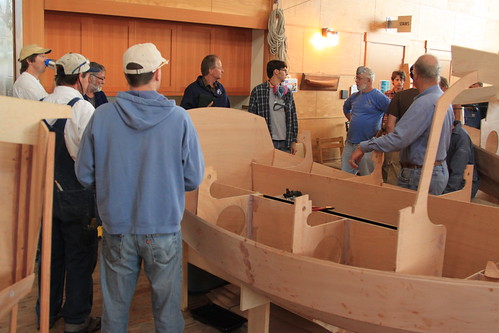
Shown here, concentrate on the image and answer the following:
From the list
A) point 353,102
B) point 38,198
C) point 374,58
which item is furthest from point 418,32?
point 38,198

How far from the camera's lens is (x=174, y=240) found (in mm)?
2311

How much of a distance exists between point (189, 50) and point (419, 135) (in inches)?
165

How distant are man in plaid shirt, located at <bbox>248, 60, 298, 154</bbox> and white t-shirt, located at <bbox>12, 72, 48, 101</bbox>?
6.79ft

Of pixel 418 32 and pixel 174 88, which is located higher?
pixel 418 32

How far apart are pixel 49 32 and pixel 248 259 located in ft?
14.6

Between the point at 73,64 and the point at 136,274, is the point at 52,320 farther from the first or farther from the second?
the point at 73,64

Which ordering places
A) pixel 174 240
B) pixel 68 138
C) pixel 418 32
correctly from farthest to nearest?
pixel 418 32
pixel 68 138
pixel 174 240

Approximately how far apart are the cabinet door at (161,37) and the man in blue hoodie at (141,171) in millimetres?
4342

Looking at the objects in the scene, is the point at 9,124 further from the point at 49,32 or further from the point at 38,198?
the point at 49,32

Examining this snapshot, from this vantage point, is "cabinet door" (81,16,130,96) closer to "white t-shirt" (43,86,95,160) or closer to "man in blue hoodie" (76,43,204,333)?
"white t-shirt" (43,86,95,160)

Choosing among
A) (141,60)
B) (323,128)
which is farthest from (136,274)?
(323,128)

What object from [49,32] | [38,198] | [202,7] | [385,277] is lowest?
[385,277]

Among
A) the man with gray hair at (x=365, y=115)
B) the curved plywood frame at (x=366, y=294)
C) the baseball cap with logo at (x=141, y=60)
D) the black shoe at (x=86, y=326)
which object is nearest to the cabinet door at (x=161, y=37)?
the man with gray hair at (x=365, y=115)

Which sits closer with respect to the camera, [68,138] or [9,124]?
[9,124]
